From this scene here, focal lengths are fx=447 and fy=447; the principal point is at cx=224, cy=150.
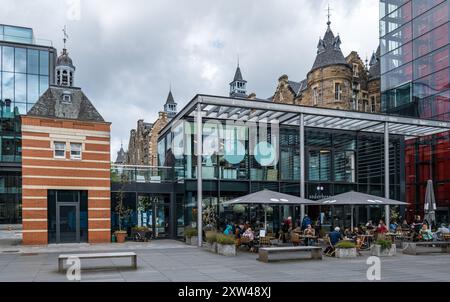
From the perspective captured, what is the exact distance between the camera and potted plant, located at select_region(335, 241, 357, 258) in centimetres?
1714

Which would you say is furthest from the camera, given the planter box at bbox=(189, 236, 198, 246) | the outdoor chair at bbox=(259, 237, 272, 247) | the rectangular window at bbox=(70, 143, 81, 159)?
the rectangular window at bbox=(70, 143, 81, 159)

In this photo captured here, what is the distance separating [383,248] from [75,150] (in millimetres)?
16002

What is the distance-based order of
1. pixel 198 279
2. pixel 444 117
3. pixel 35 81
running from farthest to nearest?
pixel 35 81
pixel 444 117
pixel 198 279

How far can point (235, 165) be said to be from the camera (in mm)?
25391

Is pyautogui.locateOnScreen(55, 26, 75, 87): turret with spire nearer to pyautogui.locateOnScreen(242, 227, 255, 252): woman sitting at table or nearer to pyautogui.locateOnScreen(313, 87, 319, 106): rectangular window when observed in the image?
pyautogui.locateOnScreen(242, 227, 255, 252): woman sitting at table

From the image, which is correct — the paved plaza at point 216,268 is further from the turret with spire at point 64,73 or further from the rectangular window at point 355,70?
the rectangular window at point 355,70

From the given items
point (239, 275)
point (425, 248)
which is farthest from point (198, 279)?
point (425, 248)

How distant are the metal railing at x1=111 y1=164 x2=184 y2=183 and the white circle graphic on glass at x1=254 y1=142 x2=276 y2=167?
4512 millimetres

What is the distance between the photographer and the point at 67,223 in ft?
76.2

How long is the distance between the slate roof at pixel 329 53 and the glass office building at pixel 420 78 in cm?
888

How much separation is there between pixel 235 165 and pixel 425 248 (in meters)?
10.5

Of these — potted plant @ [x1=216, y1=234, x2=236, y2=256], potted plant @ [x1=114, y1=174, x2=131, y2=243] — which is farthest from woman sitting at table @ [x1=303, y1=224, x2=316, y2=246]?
potted plant @ [x1=114, y1=174, x2=131, y2=243]

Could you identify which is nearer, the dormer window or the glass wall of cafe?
the glass wall of cafe
